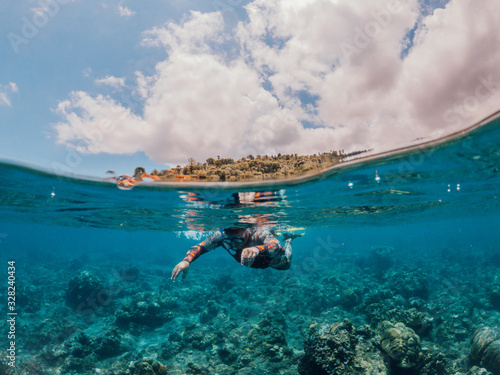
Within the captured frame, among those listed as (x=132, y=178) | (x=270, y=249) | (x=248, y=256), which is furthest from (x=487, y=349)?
(x=132, y=178)

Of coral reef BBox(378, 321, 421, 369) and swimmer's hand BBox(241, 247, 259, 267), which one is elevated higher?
swimmer's hand BBox(241, 247, 259, 267)

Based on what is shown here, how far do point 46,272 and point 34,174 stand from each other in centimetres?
2590

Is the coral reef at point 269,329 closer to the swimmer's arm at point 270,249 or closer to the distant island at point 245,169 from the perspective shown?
the swimmer's arm at point 270,249

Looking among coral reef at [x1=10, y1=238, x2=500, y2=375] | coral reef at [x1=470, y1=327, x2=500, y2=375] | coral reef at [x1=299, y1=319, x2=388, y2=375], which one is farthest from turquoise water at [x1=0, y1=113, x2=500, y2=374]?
coral reef at [x1=470, y1=327, x2=500, y2=375]

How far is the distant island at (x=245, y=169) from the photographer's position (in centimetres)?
1048

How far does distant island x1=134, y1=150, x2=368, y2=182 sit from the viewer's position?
10.5m

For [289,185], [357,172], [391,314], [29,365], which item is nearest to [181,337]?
[29,365]

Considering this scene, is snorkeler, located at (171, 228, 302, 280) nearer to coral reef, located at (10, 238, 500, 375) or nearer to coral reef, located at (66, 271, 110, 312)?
coral reef, located at (10, 238, 500, 375)

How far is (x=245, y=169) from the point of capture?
1068 centimetres

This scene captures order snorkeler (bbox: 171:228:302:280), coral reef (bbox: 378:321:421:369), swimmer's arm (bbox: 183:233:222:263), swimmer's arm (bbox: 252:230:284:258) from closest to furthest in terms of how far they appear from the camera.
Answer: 1. swimmer's arm (bbox: 252:230:284:258)
2. snorkeler (bbox: 171:228:302:280)
3. swimmer's arm (bbox: 183:233:222:263)
4. coral reef (bbox: 378:321:421:369)

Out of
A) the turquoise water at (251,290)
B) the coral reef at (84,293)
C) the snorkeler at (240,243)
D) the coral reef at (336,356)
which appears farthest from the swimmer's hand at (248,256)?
the coral reef at (84,293)

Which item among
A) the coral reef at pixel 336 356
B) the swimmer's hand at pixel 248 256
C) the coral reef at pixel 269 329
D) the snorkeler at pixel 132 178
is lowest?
the coral reef at pixel 269 329

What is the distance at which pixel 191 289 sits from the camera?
20.4m

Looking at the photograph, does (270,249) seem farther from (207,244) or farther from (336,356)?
(336,356)
